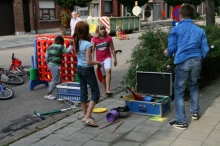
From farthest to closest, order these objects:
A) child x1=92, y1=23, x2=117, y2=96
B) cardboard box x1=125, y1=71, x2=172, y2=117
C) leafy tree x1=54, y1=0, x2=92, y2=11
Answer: leafy tree x1=54, y1=0, x2=92, y2=11 → child x1=92, y1=23, x2=117, y2=96 → cardboard box x1=125, y1=71, x2=172, y2=117

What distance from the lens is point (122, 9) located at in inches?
1649

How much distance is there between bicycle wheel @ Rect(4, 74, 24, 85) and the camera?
9.52 m

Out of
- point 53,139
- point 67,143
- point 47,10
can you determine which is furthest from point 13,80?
point 47,10

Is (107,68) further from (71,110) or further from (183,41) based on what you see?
(183,41)

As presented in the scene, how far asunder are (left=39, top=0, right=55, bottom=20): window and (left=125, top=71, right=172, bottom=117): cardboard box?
24.8 meters

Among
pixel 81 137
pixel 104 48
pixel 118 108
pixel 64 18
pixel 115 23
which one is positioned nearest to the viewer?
pixel 81 137

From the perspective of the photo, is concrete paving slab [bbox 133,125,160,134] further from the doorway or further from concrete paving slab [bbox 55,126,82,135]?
the doorway

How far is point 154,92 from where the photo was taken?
648 cm

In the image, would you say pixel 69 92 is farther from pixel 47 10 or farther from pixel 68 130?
pixel 47 10

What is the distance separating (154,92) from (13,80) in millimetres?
4848

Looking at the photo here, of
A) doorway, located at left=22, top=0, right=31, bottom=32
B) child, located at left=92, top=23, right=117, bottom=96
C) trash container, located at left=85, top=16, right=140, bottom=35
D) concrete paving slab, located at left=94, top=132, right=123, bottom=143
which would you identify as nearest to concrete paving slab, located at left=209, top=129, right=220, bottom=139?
concrete paving slab, located at left=94, top=132, right=123, bottom=143

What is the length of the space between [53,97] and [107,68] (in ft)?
4.85

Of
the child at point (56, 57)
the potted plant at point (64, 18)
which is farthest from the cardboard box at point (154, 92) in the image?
the potted plant at point (64, 18)

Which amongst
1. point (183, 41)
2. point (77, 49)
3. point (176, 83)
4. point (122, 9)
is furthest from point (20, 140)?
point (122, 9)
